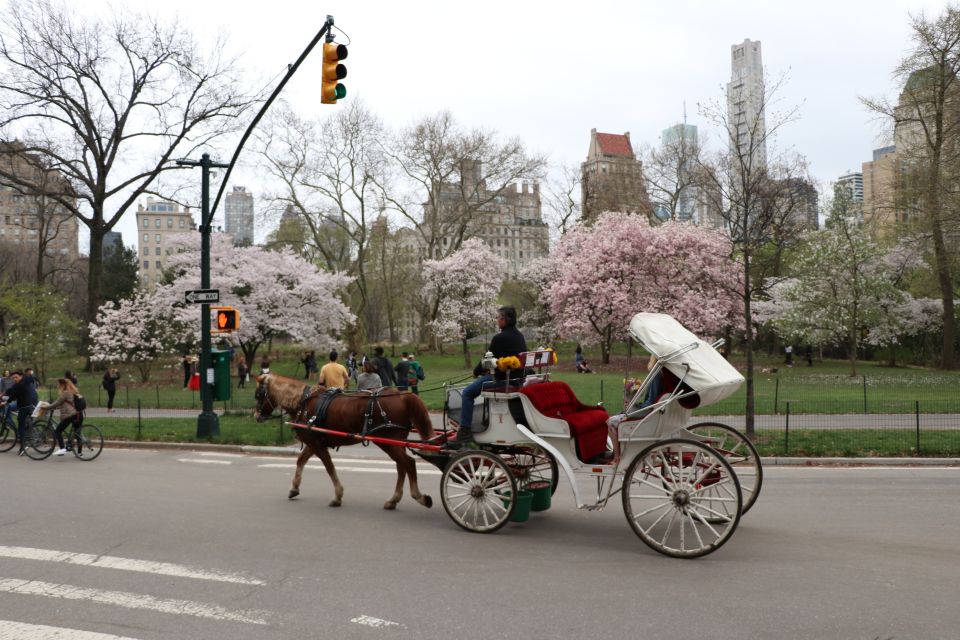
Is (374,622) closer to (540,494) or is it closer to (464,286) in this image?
(540,494)

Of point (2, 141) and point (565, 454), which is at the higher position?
point (2, 141)

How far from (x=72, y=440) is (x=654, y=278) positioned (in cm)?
3184

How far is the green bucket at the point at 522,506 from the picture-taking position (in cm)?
790

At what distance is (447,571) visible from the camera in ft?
21.2

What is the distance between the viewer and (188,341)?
4047cm

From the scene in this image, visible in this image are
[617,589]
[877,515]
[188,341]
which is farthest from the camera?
[188,341]

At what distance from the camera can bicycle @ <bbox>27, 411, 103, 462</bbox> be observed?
47.8 ft

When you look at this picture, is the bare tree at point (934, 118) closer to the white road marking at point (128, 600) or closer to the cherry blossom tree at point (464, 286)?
the cherry blossom tree at point (464, 286)

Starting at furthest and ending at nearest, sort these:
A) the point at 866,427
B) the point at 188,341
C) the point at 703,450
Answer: the point at 188,341 → the point at 866,427 → the point at 703,450

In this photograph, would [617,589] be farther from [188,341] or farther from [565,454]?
[188,341]

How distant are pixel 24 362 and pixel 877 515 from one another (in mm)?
37832

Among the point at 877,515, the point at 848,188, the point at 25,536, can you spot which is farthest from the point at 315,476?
the point at 848,188

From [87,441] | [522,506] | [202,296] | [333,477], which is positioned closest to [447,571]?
[522,506]

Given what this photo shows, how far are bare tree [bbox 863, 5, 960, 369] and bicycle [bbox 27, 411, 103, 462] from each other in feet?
118
